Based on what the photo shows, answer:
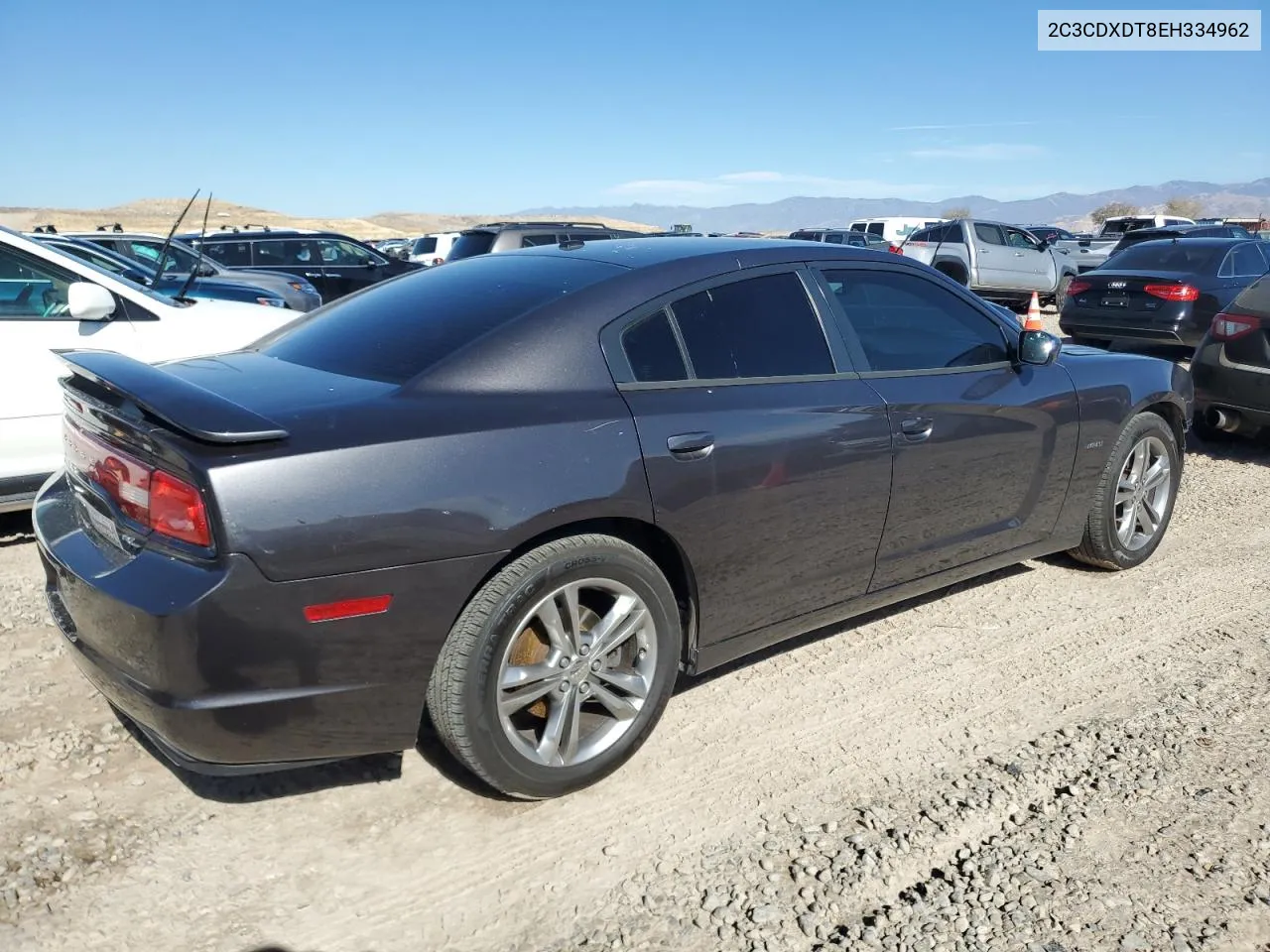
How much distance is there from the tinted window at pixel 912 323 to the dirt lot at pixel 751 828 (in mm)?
1176

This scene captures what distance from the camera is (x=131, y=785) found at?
Answer: 9.95 feet

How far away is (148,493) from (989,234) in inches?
763

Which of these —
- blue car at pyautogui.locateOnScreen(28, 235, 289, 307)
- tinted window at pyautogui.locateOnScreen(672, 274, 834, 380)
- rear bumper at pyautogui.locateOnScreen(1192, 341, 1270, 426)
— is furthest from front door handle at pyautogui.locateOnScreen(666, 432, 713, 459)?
blue car at pyautogui.locateOnScreen(28, 235, 289, 307)

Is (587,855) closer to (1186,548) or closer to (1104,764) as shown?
(1104,764)

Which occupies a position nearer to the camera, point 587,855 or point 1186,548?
point 587,855

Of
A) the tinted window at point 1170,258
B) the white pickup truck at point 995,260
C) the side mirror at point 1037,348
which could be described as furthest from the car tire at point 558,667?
the white pickup truck at point 995,260

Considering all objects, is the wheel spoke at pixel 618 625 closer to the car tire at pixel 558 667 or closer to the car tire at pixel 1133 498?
the car tire at pixel 558 667

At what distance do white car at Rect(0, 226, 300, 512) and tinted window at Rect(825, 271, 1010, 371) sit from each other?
374cm

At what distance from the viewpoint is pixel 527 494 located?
2740mm

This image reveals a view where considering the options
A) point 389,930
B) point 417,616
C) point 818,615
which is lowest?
point 389,930

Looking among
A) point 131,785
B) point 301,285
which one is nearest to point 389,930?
point 131,785

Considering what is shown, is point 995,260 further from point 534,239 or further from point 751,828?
point 751,828

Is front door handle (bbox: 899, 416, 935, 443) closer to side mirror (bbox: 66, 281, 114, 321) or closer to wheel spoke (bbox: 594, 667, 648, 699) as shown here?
wheel spoke (bbox: 594, 667, 648, 699)

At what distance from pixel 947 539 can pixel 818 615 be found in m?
0.68
